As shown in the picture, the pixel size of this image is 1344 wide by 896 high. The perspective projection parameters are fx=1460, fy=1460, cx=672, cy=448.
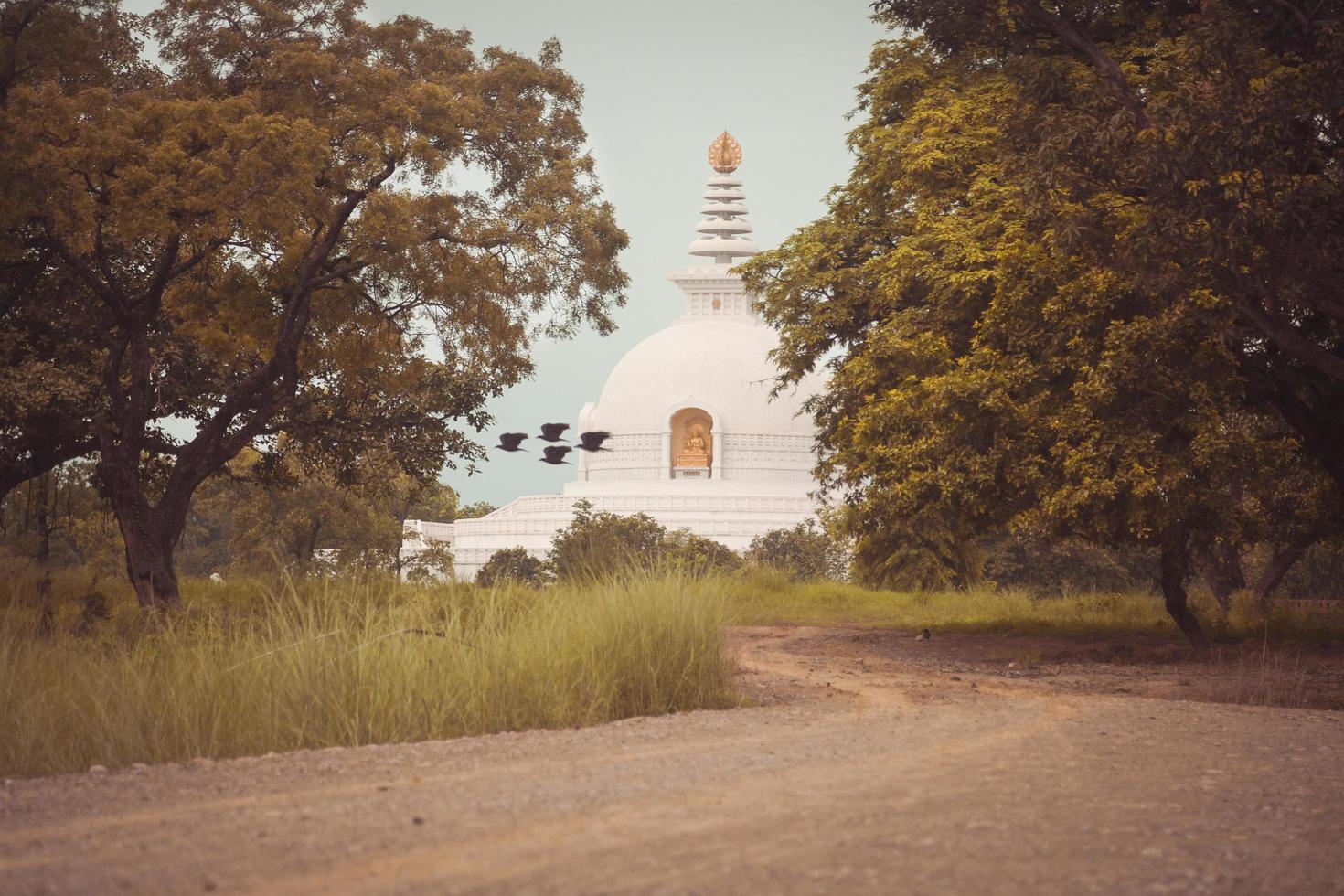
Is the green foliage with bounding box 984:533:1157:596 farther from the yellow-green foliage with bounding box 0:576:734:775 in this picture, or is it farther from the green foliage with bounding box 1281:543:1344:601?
the yellow-green foliage with bounding box 0:576:734:775

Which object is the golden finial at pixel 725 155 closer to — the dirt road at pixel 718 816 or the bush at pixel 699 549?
the bush at pixel 699 549

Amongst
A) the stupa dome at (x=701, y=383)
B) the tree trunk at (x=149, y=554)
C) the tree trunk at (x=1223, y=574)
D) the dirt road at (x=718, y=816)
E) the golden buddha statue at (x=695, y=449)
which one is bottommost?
Result: the tree trunk at (x=1223, y=574)

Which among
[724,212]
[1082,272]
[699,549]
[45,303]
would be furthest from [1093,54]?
[724,212]

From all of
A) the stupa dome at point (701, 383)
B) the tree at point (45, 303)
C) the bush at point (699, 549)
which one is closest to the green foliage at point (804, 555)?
the bush at point (699, 549)

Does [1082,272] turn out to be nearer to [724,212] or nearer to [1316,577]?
[1316,577]

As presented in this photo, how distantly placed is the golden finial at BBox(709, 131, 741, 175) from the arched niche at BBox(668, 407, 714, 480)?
32.8 ft

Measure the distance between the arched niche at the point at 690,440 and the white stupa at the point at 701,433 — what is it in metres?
0.04

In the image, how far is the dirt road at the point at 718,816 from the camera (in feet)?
14.1

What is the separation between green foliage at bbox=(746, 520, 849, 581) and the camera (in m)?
34.1

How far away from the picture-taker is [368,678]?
8.22 meters

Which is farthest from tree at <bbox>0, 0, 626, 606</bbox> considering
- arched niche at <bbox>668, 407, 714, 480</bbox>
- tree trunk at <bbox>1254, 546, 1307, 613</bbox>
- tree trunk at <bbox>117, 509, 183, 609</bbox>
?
arched niche at <bbox>668, 407, 714, 480</bbox>

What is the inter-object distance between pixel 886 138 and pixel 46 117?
9593 millimetres

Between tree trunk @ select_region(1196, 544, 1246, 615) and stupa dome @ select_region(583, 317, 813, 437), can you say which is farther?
stupa dome @ select_region(583, 317, 813, 437)

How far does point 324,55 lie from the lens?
16.5 metres
